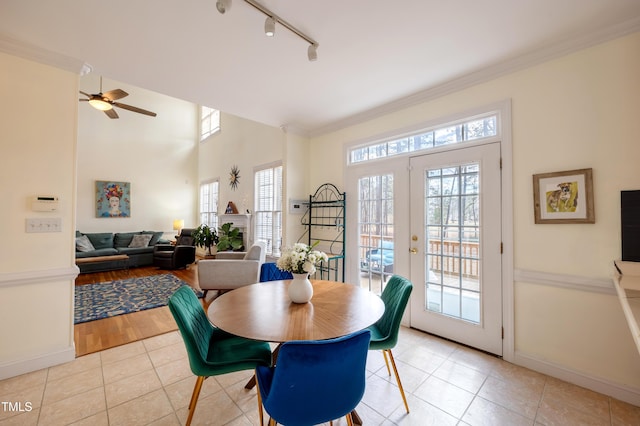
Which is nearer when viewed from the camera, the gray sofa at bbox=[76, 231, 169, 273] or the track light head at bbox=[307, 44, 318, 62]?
the track light head at bbox=[307, 44, 318, 62]

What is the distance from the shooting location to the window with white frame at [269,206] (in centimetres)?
521

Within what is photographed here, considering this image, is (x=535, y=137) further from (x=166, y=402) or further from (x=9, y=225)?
(x=9, y=225)

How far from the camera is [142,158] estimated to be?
7375 mm

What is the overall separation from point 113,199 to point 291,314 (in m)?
7.50

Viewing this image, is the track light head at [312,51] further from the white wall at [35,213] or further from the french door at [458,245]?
the white wall at [35,213]

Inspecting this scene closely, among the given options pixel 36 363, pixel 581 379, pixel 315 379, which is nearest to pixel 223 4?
pixel 315 379

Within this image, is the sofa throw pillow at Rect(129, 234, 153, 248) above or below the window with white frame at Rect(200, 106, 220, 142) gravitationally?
below

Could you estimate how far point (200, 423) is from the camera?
1.69 metres

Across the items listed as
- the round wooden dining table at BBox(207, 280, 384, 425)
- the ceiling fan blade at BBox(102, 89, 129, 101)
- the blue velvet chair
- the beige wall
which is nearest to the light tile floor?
the round wooden dining table at BBox(207, 280, 384, 425)

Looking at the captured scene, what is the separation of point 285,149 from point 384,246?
2158 millimetres

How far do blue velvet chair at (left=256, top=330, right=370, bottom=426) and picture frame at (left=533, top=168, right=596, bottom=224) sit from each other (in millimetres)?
Result: 2039

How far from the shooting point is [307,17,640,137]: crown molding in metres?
1.92

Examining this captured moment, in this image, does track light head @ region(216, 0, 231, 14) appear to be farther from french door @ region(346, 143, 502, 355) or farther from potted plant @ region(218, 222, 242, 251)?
potted plant @ region(218, 222, 242, 251)

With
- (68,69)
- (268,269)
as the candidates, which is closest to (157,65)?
(68,69)
